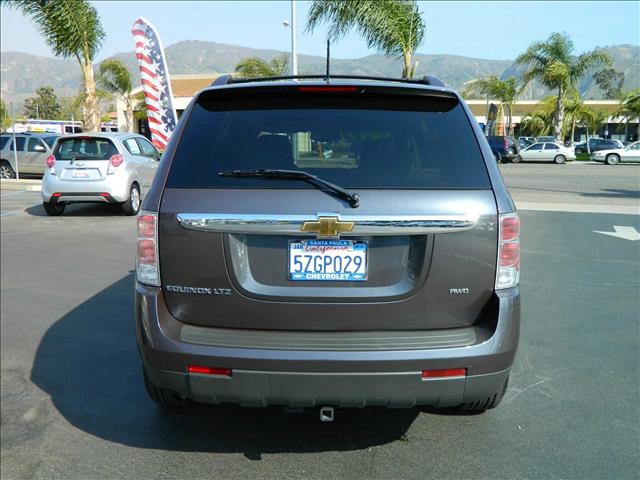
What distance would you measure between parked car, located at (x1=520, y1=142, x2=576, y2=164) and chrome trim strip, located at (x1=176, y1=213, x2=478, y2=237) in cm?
3673

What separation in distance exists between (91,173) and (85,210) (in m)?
1.51

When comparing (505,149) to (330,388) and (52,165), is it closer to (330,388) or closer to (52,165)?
(52,165)

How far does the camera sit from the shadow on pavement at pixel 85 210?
11906 mm

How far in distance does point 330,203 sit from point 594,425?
210 cm

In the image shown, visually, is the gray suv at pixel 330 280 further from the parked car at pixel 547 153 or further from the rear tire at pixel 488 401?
the parked car at pixel 547 153

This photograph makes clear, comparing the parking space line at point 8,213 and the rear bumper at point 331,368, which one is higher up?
the rear bumper at point 331,368

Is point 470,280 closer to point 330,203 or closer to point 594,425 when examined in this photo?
point 330,203

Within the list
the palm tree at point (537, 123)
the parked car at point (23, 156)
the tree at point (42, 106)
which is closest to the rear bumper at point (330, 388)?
the parked car at point (23, 156)

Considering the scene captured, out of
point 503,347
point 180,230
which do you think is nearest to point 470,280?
point 503,347

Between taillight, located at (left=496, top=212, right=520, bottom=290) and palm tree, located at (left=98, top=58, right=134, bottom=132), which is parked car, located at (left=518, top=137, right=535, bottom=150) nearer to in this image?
palm tree, located at (left=98, top=58, right=134, bottom=132)

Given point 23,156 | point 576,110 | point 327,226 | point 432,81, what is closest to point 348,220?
point 327,226

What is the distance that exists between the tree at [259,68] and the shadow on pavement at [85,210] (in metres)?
21.2

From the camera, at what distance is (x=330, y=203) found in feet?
8.60

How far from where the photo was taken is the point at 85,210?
494 inches
